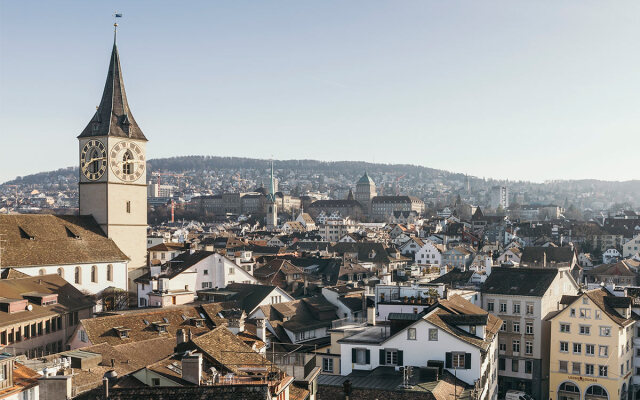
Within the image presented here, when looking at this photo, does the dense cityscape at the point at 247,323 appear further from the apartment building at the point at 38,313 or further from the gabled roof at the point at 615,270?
the gabled roof at the point at 615,270

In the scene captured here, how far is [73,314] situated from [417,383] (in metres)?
22.7

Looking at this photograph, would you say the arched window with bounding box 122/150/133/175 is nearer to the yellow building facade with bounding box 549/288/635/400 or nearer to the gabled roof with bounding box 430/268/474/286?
the gabled roof with bounding box 430/268/474/286

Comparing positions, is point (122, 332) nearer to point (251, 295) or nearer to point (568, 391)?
point (251, 295)

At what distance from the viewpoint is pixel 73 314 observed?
41875 millimetres

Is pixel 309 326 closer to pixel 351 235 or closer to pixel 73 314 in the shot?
pixel 73 314

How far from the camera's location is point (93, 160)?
5784cm

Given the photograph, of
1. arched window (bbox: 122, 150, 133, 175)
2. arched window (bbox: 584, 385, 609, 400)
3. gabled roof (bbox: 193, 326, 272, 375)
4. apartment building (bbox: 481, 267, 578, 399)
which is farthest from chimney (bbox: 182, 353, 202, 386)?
arched window (bbox: 122, 150, 133, 175)

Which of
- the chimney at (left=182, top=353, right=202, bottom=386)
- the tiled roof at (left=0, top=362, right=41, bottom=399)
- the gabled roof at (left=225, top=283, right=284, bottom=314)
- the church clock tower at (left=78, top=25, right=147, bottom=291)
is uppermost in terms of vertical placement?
the church clock tower at (left=78, top=25, right=147, bottom=291)

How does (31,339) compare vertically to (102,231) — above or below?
below

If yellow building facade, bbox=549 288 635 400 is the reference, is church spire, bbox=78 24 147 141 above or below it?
above

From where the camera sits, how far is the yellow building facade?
4425 centimetres

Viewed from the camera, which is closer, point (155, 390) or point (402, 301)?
point (155, 390)

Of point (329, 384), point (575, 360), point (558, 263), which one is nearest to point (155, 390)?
point (329, 384)

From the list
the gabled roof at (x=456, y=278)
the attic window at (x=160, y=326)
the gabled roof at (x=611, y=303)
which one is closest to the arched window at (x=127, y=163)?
the attic window at (x=160, y=326)
